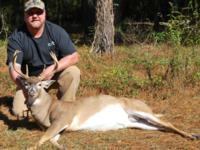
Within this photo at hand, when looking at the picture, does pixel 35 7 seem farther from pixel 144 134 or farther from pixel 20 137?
pixel 144 134

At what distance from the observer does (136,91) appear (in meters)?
8.86

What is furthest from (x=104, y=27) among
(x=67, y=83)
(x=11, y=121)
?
(x=11, y=121)

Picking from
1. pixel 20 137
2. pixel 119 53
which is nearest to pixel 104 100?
pixel 20 137

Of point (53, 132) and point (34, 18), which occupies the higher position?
point (34, 18)

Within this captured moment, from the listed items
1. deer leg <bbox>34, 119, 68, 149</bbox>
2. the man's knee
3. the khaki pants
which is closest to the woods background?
the khaki pants

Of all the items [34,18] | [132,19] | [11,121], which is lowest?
[132,19]

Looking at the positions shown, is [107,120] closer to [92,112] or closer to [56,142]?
[92,112]

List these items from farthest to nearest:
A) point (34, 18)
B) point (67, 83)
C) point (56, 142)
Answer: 1. point (67, 83)
2. point (34, 18)
3. point (56, 142)

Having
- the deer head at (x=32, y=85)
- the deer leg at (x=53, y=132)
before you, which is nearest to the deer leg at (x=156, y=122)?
the deer leg at (x=53, y=132)

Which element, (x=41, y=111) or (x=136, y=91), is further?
(x=136, y=91)

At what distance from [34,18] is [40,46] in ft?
1.31

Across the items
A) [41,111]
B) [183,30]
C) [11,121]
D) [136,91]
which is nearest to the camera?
[41,111]

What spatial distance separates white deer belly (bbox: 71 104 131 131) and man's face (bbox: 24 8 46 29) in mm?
1403

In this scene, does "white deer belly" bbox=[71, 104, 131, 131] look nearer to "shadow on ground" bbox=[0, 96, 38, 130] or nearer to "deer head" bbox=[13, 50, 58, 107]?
"deer head" bbox=[13, 50, 58, 107]
